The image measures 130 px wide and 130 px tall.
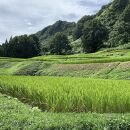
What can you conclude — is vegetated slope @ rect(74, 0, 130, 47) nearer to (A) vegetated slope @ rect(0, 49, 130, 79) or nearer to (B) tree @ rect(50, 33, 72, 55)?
(B) tree @ rect(50, 33, 72, 55)

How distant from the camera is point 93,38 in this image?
102250 millimetres

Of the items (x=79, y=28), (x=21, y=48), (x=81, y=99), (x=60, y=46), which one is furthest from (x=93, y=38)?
(x=81, y=99)

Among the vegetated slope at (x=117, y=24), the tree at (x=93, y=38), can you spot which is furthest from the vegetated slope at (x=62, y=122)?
the vegetated slope at (x=117, y=24)

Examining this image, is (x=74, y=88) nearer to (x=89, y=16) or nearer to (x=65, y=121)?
(x=65, y=121)

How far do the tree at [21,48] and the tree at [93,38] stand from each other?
1697cm

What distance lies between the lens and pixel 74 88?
18.8m

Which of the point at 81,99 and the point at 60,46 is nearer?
the point at 81,99

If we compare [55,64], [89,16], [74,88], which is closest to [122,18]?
[89,16]

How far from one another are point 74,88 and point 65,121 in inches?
263

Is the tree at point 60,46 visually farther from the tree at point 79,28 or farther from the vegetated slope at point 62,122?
the vegetated slope at point 62,122

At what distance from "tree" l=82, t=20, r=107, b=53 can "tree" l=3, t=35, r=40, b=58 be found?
16966mm

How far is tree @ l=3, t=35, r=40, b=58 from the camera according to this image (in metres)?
112

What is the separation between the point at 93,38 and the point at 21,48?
22.4m

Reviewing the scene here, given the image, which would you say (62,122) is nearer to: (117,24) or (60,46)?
(60,46)
